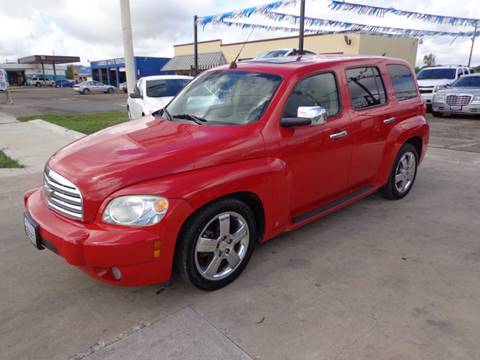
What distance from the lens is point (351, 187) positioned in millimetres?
4277

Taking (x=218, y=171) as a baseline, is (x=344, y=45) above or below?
above

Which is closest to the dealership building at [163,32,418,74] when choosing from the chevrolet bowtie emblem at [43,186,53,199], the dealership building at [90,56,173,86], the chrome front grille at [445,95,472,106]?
the dealership building at [90,56,173,86]

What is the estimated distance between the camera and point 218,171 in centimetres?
290

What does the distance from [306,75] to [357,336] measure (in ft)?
7.44

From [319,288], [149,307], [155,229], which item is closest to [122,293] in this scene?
[149,307]

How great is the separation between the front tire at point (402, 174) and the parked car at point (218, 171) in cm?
38

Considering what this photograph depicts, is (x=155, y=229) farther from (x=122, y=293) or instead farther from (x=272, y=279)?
(x=272, y=279)

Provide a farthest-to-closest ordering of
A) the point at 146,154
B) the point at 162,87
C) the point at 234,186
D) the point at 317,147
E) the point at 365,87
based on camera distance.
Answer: the point at 162,87 → the point at 365,87 → the point at 317,147 → the point at 234,186 → the point at 146,154

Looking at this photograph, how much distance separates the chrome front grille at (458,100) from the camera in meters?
12.9

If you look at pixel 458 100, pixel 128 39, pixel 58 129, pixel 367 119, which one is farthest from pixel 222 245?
pixel 458 100

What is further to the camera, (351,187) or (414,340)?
(351,187)

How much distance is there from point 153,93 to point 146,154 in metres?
7.71

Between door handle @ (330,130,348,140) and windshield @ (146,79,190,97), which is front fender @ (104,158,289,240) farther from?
windshield @ (146,79,190,97)

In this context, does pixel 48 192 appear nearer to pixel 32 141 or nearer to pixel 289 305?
pixel 289 305
